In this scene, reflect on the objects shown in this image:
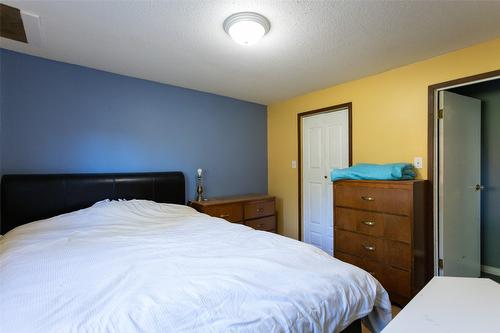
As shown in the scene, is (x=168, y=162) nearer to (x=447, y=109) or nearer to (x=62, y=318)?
(x=62, y=318)

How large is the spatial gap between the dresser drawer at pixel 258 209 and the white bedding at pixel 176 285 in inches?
56.5

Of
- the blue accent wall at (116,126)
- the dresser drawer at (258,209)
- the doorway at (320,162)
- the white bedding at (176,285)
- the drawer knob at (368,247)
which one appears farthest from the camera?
the dresser drawer at (258,209)

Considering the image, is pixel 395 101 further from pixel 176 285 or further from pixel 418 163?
pixel 176 285

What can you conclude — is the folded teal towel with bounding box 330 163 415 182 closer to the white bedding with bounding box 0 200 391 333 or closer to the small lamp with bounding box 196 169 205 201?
the white bedding with bounding box 0 200 391 333

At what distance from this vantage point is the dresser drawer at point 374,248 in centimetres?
208

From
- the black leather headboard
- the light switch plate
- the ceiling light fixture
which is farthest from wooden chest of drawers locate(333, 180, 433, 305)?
the black leather headboard

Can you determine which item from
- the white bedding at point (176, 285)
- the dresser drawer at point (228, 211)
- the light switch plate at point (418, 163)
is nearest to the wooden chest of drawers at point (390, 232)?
the light switch plate at point (418, 163)

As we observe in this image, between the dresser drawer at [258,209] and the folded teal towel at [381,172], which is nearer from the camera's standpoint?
the folded teal towel at [381,172]

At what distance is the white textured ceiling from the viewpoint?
1.54m

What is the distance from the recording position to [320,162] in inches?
129

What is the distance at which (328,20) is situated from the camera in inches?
65.6

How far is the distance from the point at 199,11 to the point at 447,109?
2.25 metres

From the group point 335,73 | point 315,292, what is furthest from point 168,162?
point 315,292

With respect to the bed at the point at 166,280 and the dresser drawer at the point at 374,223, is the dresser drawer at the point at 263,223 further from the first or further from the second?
the bed at the point at 166,280
